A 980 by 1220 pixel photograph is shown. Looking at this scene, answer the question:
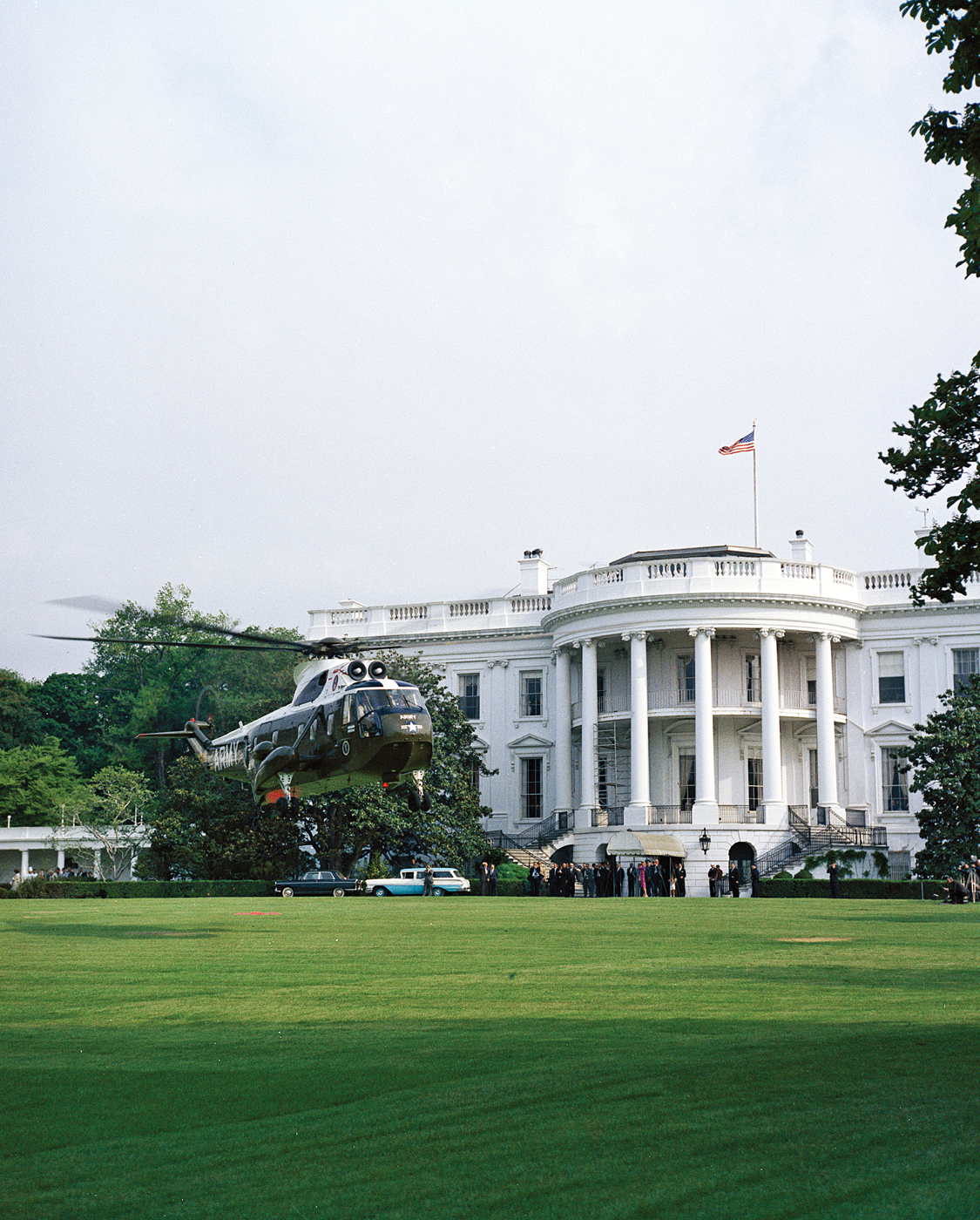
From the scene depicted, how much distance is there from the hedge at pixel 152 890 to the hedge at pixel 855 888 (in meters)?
21.9

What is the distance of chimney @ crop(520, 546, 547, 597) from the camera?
3391 inches

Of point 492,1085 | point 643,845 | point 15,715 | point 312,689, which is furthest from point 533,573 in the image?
point 492,1085

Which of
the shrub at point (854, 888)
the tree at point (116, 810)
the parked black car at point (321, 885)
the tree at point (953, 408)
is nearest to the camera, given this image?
the tree at point (953, 408)

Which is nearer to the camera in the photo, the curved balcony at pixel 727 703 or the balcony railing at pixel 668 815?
the balcony railing at pixel 668 815

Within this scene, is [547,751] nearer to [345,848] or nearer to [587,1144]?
[345,848]

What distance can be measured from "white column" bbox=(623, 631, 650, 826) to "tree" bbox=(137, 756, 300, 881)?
692 inches

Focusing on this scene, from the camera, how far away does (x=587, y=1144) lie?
7.50m

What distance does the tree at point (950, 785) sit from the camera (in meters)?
58.4

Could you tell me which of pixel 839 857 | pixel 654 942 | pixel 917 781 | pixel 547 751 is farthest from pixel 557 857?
pixel 654 942

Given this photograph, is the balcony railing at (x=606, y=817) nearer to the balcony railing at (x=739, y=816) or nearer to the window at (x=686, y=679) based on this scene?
the balcony railing at (x=739, y=816)

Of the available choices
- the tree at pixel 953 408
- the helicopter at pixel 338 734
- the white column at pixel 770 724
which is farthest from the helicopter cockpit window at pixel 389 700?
the white column at pixel 770 724

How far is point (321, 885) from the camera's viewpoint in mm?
58844

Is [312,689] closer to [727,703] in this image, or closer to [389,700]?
[389,700]

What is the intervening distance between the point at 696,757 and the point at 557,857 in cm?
935
